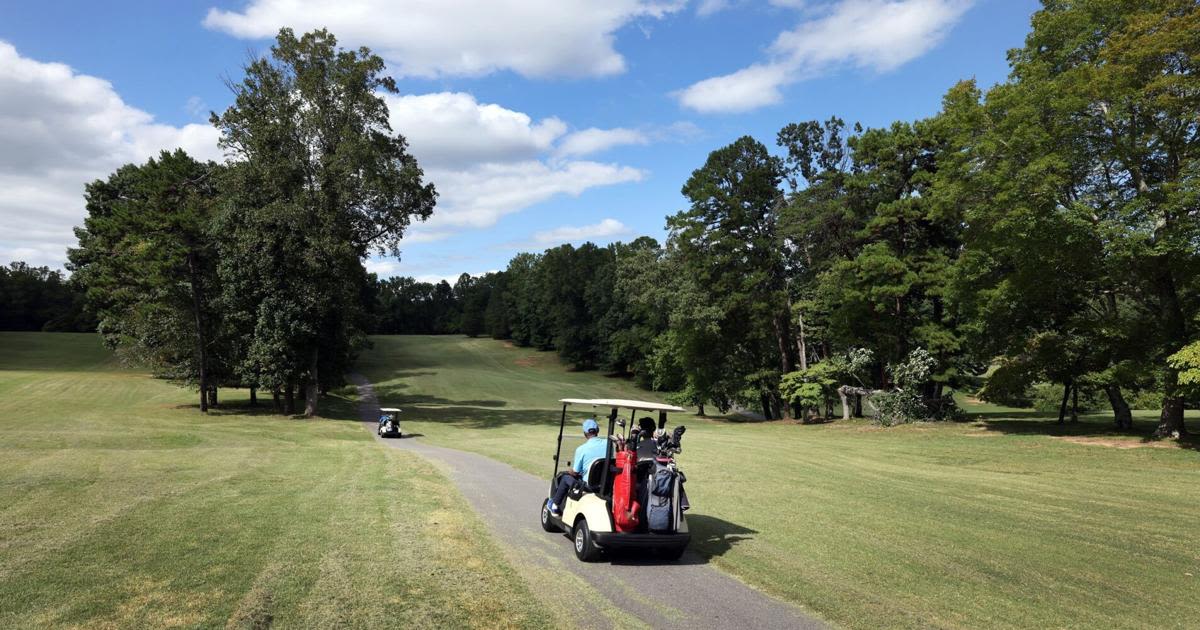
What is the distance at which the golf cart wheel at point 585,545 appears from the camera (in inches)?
323

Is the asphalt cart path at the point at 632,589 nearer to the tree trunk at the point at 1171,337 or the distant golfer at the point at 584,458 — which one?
the distant golfer at the point at 584,458

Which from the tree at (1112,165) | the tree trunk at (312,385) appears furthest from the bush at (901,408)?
the tree trunk at (312,385)

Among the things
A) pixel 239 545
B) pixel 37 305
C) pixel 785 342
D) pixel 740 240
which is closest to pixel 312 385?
pixel 740 240

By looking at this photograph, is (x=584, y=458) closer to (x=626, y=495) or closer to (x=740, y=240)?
(x=626, y=495)

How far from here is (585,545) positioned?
27.2 feet

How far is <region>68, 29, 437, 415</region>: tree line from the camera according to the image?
3422 centimetres

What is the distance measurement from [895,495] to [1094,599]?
21.8ft

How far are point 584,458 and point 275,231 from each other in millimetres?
30031

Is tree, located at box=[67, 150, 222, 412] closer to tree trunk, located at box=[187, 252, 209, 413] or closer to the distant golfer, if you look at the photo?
tree trunk, located at box=[187, 252, 209, 413]

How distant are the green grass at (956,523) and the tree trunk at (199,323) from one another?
1955cm

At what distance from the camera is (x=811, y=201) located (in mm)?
37344

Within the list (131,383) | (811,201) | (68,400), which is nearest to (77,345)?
(131,383)

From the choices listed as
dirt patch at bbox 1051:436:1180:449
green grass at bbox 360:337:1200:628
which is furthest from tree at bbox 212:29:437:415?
dirt patch at bbox 1051:436:1180:449

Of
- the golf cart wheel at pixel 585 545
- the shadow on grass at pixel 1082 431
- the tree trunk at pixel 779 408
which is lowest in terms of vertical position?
the tree trunk at pixel 779 408
